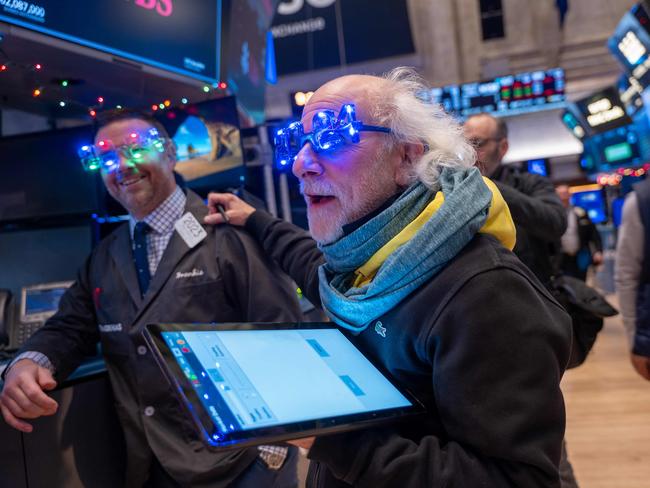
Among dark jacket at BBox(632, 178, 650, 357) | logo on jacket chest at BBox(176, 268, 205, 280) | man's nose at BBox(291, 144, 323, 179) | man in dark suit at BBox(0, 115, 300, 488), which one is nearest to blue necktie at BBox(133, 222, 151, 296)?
man in dark suit at BBox(0, 115, 300, 488)

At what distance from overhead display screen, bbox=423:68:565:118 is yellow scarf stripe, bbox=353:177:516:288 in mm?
6868

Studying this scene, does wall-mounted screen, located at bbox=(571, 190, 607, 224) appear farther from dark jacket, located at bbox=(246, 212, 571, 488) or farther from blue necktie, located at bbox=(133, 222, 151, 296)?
dark jacket, located at bbox=(246, 212, 571, 488)

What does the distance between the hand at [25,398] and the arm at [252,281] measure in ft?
1.91

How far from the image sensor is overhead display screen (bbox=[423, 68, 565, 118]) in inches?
303

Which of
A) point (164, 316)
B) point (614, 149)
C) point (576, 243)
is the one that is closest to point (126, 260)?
point (164, 316)

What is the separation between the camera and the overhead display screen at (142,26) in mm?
1854

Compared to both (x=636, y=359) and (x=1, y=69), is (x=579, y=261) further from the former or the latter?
(x=1, y=69)

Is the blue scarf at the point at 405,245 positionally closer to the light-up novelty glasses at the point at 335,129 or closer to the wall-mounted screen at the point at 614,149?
the light-up novelty glasses at the point at 335,129

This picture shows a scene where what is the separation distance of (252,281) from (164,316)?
0.29 m

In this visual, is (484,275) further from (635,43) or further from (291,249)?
(635,43)

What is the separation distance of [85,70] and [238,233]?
908 millimetres

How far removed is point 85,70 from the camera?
2125 mm

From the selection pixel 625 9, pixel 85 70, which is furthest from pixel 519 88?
pixel 85 70

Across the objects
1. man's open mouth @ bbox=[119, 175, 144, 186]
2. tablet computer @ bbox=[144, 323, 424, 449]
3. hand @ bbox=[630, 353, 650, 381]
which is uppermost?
man's open mouth @ bbox=[119, 175, 144, 186]
